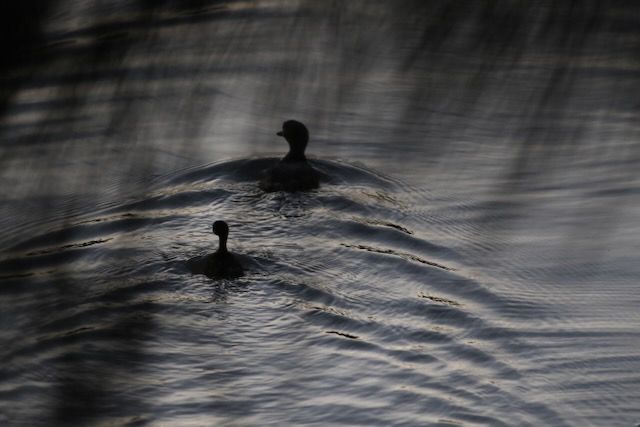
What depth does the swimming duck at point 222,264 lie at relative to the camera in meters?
7.56

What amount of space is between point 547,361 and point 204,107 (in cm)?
550

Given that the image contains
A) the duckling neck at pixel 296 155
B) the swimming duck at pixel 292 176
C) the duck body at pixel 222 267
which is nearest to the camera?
the duck body at pixel 222 267

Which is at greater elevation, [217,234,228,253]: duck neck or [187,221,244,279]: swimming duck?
[217,234,228,253]: duck neck

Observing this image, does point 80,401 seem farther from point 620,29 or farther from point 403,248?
point 403,248

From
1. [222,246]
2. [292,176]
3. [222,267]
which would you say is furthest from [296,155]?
[222,267]

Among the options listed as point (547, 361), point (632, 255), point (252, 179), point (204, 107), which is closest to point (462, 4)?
point (204, 107)

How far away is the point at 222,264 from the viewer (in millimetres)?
7559

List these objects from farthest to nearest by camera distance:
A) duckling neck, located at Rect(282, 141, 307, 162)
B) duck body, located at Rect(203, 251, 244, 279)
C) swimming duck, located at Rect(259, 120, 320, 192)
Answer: swimming duck, located at Rect(259, 120, 320, 192)
duckling neck, located at Rect(282, 141, 307, 162)
duck body, located at Rect(203, 251, 244, 279)

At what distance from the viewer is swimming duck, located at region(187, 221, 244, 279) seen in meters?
7.56

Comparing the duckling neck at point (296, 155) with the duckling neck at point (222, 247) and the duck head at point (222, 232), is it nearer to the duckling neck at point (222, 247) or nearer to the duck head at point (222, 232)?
the duck head at point (222, 232)

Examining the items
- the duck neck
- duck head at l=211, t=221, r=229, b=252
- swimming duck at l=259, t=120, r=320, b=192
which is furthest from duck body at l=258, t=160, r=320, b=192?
the duck neck

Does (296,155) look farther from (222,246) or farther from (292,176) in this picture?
(222,246)

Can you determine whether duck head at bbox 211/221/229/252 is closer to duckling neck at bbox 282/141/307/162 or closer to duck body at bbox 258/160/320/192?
duckling neck at bbox 282/141/307/162

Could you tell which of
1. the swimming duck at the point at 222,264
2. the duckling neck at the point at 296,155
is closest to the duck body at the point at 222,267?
the swimming duck at the point at 222,264
